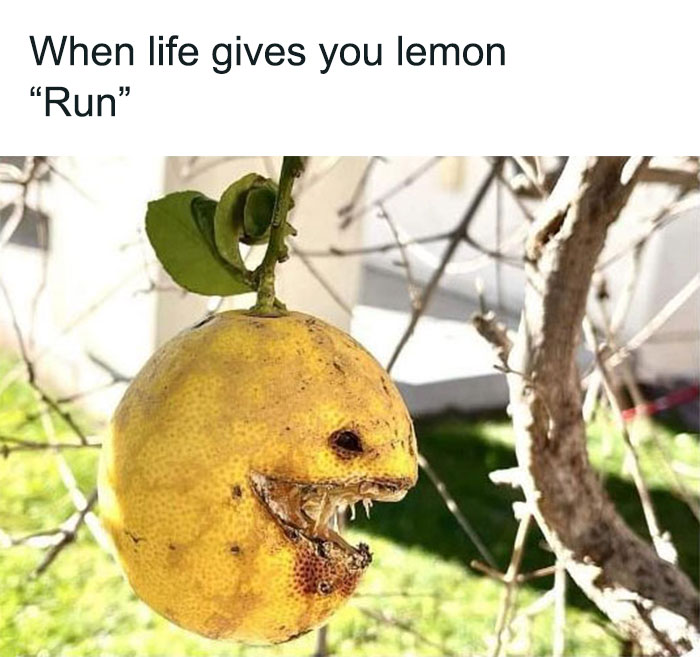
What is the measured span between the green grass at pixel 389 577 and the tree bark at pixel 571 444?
3.29 feet

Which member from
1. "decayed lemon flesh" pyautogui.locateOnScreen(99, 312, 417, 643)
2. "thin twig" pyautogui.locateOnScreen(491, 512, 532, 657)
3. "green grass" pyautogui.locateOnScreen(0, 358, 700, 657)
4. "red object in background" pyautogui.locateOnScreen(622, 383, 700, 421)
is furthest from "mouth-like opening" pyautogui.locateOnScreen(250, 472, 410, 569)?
"red object in background" pyautogui.locateOnScreen(622, 383, 700, 421)

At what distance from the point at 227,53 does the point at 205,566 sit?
0.31 m

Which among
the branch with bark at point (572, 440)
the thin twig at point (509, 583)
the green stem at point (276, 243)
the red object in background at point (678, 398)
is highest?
the green stem at point (276, 243)

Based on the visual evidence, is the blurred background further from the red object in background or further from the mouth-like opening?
the mouth-like opening

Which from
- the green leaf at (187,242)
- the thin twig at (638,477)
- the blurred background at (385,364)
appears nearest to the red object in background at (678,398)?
the blurred background at (385,364)

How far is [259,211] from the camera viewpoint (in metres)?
0.65

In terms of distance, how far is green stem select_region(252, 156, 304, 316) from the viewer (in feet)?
1.98

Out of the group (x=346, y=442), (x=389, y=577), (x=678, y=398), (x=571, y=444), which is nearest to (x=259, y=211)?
(x=346, y=442)

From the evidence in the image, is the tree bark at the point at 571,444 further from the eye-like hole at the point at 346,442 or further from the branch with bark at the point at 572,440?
the eye-like hole at the point at 346,442

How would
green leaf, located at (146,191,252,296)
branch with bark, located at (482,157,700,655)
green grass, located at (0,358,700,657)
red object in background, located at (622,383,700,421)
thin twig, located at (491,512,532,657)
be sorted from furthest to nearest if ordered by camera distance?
1. red object in background, located at (622,383,700,421)
2. green grass, located at (0,358,700,657)
3. thin twig, located at (491,512,532,657)
4. branch with bark, located at (482,157,700,655)
5. green leaf, located at (146,191,252,296)

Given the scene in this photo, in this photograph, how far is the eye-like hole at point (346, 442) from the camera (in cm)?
58

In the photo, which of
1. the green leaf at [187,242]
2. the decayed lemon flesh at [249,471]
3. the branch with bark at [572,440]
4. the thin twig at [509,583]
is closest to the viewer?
the decayed lemon flesh at [249,471]

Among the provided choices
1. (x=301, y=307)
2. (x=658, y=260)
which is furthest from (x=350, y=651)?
(x=658, y=260)

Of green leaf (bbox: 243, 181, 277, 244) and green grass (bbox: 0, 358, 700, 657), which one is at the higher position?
green leaf (bbox: 243, 181, 277, 244)
